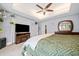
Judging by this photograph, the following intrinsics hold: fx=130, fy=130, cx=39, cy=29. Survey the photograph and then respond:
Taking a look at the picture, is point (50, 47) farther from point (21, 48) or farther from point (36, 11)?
point (36, 11)

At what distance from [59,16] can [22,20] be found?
568mm

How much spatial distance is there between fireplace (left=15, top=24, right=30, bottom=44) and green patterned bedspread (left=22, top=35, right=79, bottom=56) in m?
0.14

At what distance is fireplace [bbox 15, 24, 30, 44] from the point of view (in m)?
1.98

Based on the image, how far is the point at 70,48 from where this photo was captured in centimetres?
181

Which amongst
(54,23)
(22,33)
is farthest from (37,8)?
(22,33)

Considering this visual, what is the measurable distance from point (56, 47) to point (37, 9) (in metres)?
0.64

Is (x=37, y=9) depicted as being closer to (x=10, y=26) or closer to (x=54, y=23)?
(x=54, y=23)

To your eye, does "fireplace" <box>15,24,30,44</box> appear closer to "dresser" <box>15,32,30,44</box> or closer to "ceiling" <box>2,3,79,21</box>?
"dresser" <box>15,32,30,44</box>

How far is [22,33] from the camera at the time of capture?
2.02m

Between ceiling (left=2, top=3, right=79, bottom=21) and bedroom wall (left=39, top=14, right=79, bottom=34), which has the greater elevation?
ceiling (left=2, top=3, right=79, bottom=21)

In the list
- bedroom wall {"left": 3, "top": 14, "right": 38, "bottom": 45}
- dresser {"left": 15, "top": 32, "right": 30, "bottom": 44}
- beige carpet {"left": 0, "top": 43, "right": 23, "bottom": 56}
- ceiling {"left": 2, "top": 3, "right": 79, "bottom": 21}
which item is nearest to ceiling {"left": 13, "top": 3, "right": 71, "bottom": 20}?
ceiling {"left": 2, "top": 3, "right": 79, "bottom": 21}

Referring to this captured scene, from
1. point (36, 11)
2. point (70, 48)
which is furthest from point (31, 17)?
point (70, 48)

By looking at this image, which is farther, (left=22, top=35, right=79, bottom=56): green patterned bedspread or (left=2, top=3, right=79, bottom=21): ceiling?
(left=2, top=3, right=79, bottom=21): ceiling

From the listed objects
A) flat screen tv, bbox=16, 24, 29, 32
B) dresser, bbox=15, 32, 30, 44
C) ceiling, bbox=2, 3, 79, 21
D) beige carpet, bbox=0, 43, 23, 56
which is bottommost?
beige carpet, bbox=0, 43, 23, 56
